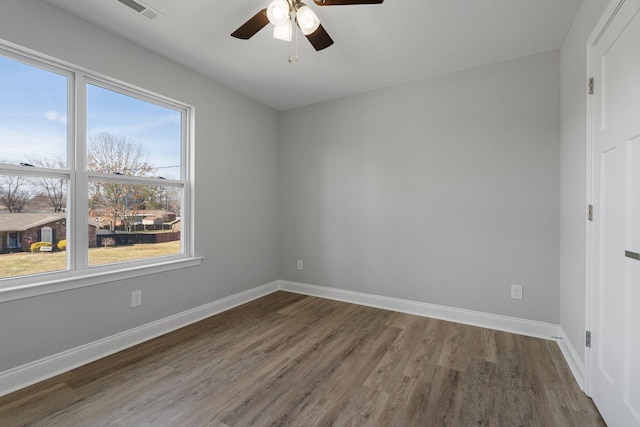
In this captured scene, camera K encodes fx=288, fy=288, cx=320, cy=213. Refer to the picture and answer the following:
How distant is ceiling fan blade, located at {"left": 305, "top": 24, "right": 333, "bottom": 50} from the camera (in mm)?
1862

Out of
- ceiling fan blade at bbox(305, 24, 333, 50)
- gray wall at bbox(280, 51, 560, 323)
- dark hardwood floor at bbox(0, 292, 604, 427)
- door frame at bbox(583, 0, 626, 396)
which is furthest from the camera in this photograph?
gray wall at bbox(280, 51, 560, 323)

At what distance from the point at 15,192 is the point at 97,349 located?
1.26m

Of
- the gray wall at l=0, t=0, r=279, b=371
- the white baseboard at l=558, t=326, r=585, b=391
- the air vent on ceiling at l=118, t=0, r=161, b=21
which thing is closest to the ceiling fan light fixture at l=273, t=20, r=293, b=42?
the air vent on ceiling at l=118, t=0, r=161, b=21

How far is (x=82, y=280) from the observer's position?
2.12m

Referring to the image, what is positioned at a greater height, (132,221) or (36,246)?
(132,221)

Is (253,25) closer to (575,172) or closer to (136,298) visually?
(136,298)

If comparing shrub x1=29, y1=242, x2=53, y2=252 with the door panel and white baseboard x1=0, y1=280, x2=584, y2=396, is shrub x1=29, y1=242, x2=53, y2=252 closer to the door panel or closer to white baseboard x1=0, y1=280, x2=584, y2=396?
white baseboard x1=0, y1=280, x2=584, y2=396

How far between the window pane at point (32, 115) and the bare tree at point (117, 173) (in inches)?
8.7

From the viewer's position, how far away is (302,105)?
3.89m

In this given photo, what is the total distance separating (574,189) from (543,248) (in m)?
0.69

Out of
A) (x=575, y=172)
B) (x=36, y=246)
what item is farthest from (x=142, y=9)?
(x=575, y=172)

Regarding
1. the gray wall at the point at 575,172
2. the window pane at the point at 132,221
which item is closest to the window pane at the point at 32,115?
the window pane at the point at 132,221

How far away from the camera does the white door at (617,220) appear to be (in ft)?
4.26

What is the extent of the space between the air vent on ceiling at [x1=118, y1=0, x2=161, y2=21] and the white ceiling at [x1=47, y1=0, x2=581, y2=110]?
0.12ft
